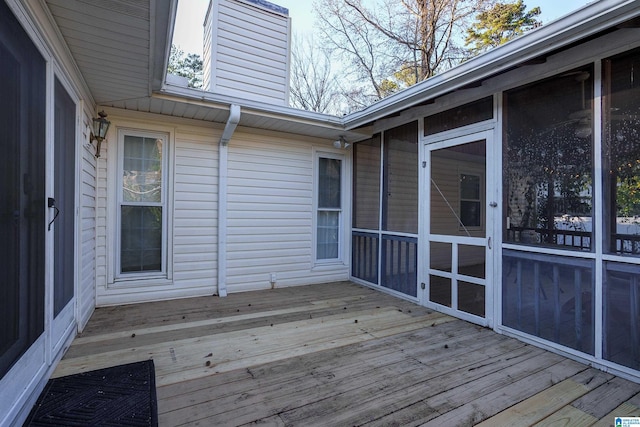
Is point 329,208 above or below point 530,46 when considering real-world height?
below

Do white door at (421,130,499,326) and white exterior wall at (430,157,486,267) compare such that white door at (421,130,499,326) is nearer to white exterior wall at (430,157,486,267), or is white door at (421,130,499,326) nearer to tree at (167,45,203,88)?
white exterior wall at (430,157,486,267)

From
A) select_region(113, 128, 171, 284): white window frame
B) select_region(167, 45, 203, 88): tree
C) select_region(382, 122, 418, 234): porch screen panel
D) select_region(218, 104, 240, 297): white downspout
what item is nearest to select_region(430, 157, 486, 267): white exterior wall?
select_region(382, 122, 418, 234): porch screen panel

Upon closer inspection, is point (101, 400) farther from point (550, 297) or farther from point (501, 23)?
point (501, 23)

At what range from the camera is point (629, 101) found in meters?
2.28

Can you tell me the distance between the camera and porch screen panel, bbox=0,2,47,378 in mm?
1524

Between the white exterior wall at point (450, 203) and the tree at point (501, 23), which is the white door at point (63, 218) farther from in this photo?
the tree at point (501, 23)

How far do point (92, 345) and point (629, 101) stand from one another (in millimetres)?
4608

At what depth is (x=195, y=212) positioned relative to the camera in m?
4.23

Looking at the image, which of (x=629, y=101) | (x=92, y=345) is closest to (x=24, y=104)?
(x=92, y=345)

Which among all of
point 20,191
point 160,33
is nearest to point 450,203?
point 160,33

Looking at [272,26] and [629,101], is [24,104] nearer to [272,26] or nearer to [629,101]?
[629,101]

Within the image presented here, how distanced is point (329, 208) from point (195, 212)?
2096 mm

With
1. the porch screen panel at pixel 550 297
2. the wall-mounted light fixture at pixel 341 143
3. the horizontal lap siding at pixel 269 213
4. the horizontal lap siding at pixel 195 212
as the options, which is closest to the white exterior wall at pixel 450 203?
the porch screen panel at pixel 550 297

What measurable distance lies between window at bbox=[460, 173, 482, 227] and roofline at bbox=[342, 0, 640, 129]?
0.97 m
